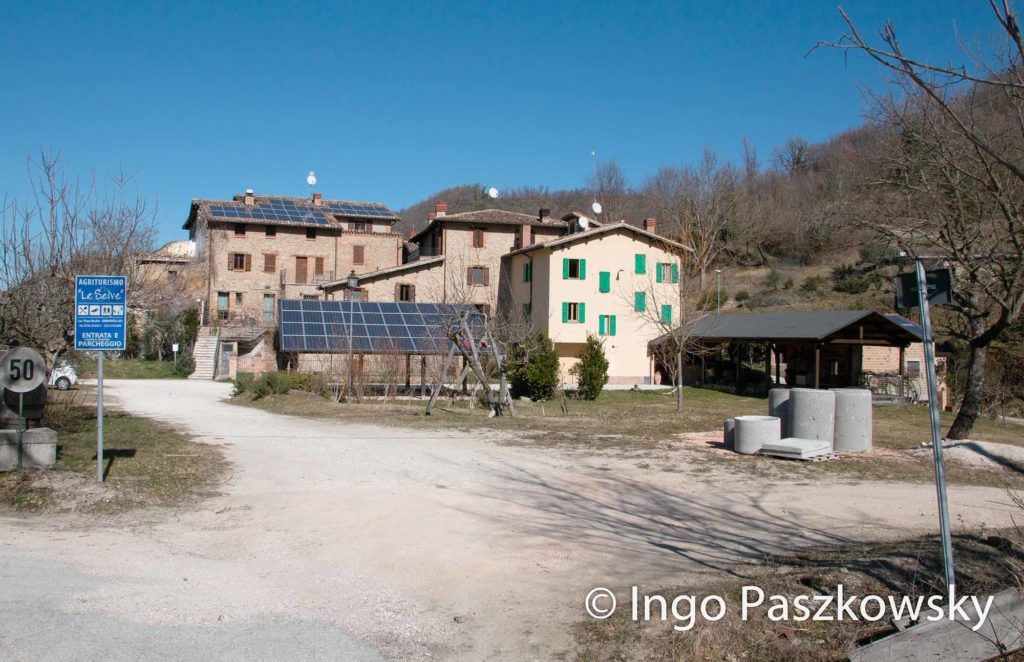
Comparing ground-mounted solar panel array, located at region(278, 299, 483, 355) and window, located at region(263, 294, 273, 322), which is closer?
ground-mounted solar panel array, located at region(278, 299, 483, 355)

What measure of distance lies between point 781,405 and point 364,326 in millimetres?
21838

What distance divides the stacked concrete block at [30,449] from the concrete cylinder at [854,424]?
1420cm

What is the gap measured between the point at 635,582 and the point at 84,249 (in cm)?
1447

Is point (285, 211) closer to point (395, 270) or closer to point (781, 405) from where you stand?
point (395, 270)

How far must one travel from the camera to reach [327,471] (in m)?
12.8

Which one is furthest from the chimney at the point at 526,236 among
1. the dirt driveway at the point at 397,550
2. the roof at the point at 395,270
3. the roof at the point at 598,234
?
the dirt driveway at the point at 397,550

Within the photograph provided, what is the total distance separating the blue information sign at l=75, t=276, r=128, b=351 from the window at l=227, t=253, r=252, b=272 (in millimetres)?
42724

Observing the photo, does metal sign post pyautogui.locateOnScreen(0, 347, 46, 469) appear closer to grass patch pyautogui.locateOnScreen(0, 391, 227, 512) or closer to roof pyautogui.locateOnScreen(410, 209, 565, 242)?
grass patch pyautogui.locateOnScreen(0, 391, 227, 512)

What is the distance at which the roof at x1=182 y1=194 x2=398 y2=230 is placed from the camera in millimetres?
51469

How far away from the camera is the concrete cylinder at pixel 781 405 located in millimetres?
16672

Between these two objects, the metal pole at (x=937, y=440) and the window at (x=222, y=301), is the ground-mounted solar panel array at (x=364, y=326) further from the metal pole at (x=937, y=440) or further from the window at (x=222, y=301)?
the metal pole at (x=937, y=440)

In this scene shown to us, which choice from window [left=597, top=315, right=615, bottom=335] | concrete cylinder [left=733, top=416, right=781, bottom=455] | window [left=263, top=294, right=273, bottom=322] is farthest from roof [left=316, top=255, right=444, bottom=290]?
concrete cylinder [left=733, top=416, right=781, bottom=455]

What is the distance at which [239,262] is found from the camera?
169 ft

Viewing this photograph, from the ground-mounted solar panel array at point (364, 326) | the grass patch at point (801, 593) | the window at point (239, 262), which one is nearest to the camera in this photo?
the grass patch at point (801, 593)
